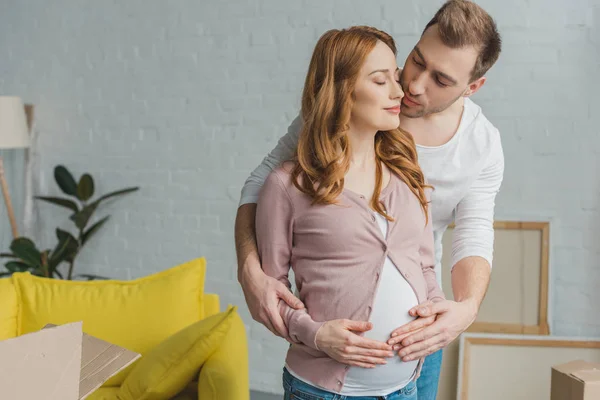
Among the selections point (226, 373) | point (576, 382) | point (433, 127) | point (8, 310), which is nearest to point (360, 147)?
point (433, 127)

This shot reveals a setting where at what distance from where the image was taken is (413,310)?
1506 millimetres

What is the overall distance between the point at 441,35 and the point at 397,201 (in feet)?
1.35

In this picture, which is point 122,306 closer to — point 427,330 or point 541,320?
point 427,330

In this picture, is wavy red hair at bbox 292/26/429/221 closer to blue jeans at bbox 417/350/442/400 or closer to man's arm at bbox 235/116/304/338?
man's arm at bbox 235/116/304/338

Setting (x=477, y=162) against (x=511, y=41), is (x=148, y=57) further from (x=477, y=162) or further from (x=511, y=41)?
(x=477, y=162)

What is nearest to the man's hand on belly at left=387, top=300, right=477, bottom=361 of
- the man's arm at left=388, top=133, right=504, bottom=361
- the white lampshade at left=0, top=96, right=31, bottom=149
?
the man's arm at left=388, top=133, right=504, bottom=361

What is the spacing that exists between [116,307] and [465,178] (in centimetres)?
150

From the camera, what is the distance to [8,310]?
2758 mm

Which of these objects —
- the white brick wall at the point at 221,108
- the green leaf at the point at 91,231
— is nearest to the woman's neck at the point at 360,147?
the white brick wall at the point at 221,108

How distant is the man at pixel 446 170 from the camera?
5.05 ft

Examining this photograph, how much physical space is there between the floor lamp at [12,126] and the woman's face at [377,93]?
2935 millimetres

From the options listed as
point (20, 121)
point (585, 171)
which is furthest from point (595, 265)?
point (20, 121)

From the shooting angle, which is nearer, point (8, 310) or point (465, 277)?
point (465, 277)

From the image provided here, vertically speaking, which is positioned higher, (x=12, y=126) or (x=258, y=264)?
(x=12, y=126)
